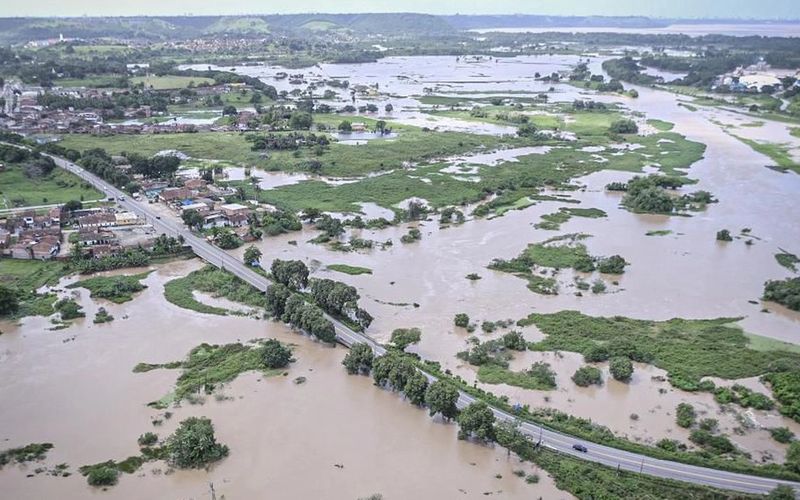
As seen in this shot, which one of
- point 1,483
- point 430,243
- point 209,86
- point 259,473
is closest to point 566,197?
point 430,243

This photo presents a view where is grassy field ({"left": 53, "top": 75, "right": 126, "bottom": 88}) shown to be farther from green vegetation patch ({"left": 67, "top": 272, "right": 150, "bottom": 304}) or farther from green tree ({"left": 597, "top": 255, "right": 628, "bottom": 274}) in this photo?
green tree ({"left": 597, "top": 255, "right": 628, "bottom": 274})

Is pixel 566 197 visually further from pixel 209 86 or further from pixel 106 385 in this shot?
pixel 209 86

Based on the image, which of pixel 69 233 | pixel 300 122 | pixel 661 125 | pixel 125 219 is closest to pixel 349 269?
pixel 125 219

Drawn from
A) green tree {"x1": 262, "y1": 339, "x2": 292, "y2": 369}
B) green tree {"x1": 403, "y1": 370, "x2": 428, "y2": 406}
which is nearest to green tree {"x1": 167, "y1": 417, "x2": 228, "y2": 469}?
green tree {"x1": 262, "y1": 339, "x2": 292, "y2": 369}

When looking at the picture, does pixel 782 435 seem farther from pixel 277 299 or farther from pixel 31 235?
pixel 31 235

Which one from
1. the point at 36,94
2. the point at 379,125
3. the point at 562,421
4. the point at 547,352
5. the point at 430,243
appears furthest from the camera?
the point at 36,94

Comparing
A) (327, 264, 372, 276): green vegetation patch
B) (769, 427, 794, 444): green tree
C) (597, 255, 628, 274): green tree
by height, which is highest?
(597, 255, 628, 274): green tree

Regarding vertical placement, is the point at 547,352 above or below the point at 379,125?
below
